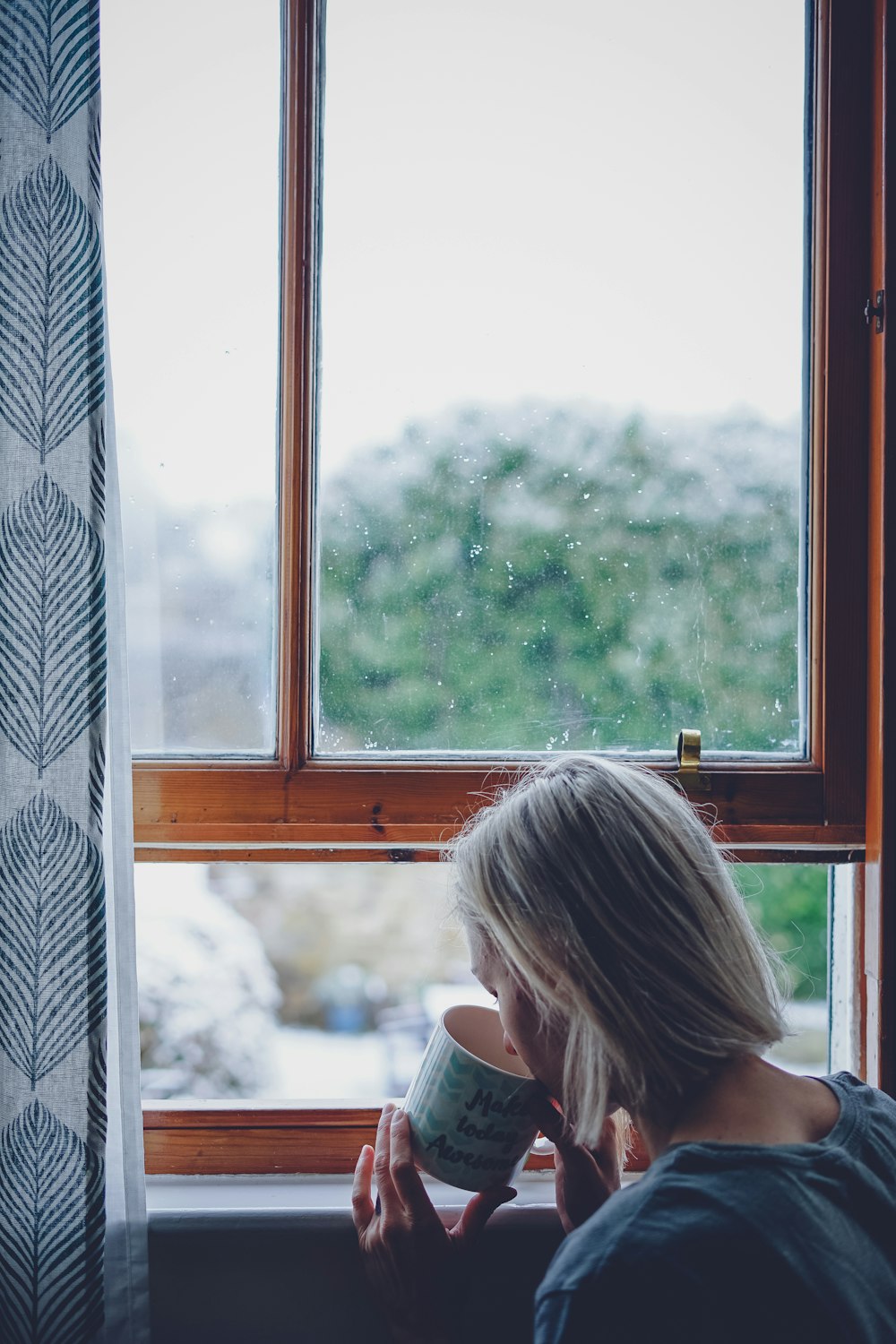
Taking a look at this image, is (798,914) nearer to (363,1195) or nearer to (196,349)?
(363,1195)

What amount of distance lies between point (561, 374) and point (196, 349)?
1.46 ft

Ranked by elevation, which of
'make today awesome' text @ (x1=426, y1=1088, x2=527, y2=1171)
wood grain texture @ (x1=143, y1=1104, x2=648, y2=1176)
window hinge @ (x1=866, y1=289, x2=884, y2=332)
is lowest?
wood grain texture @ (x1=143, y1=1104, x2=648, y2=1176)

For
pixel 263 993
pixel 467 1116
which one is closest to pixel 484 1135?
pixel 467 1116

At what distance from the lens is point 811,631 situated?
3.51 feet

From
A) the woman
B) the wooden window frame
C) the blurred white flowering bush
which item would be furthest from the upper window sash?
the woman

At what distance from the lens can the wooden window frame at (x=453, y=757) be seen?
103 cm

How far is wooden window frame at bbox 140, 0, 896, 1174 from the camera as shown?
103 cm

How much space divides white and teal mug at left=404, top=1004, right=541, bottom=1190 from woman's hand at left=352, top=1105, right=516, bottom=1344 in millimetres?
21

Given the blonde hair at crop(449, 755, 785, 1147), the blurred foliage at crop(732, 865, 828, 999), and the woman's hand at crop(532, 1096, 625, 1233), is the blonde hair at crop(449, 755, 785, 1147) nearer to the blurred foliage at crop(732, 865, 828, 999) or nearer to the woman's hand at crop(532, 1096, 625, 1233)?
the woman's hand at crop(532, 1096, 625, 1233)

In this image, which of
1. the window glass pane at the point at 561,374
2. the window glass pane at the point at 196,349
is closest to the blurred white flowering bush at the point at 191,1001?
the window glass pane at the point at 196,349

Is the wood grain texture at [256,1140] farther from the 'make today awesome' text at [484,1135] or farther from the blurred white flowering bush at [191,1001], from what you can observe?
the 'make today awesome' text at [484,1135]

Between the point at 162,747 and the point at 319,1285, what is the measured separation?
59cm

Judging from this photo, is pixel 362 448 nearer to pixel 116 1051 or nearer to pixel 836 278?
pixel 836 278

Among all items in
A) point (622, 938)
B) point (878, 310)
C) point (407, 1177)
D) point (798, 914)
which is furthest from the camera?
point (798, 914)
